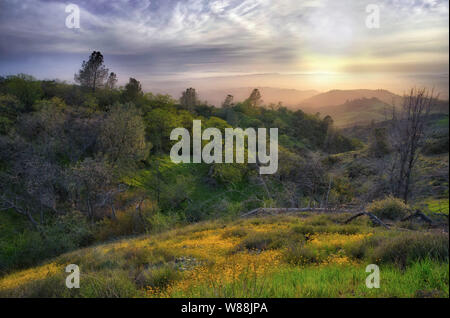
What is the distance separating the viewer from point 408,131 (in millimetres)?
13320

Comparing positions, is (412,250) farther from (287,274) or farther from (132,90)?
(132,90)

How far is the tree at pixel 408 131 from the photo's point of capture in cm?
1271

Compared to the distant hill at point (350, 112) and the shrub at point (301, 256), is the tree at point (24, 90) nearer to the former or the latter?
the shrub at point (301, 256)

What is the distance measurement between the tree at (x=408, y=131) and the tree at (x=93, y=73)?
24968 mm

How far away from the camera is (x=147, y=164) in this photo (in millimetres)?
37625

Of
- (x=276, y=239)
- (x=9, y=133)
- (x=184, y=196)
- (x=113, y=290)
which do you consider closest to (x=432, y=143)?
(x=276, y=239)

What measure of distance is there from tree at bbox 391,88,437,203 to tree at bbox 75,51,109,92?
25.0 meters

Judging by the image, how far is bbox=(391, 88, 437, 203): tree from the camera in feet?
41.7

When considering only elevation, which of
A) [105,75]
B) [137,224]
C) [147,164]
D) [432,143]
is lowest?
[137,224]

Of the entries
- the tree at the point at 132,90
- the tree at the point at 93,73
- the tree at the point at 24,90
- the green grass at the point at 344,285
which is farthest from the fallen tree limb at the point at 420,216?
the tree at the point at 132,90

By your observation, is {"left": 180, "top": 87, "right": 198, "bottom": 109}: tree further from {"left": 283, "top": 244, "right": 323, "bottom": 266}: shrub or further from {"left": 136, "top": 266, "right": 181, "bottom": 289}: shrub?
{"left": 136, "top": 266, "right": 181, "bottom": 289}: shrub

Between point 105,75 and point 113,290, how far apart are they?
3139 cm

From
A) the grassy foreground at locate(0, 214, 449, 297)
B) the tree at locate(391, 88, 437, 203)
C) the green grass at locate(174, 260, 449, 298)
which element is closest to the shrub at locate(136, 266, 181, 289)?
the grassy foreground at locate(0, 214, 449, 297)

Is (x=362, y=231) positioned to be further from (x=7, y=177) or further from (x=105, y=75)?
(x=105, y=75)
